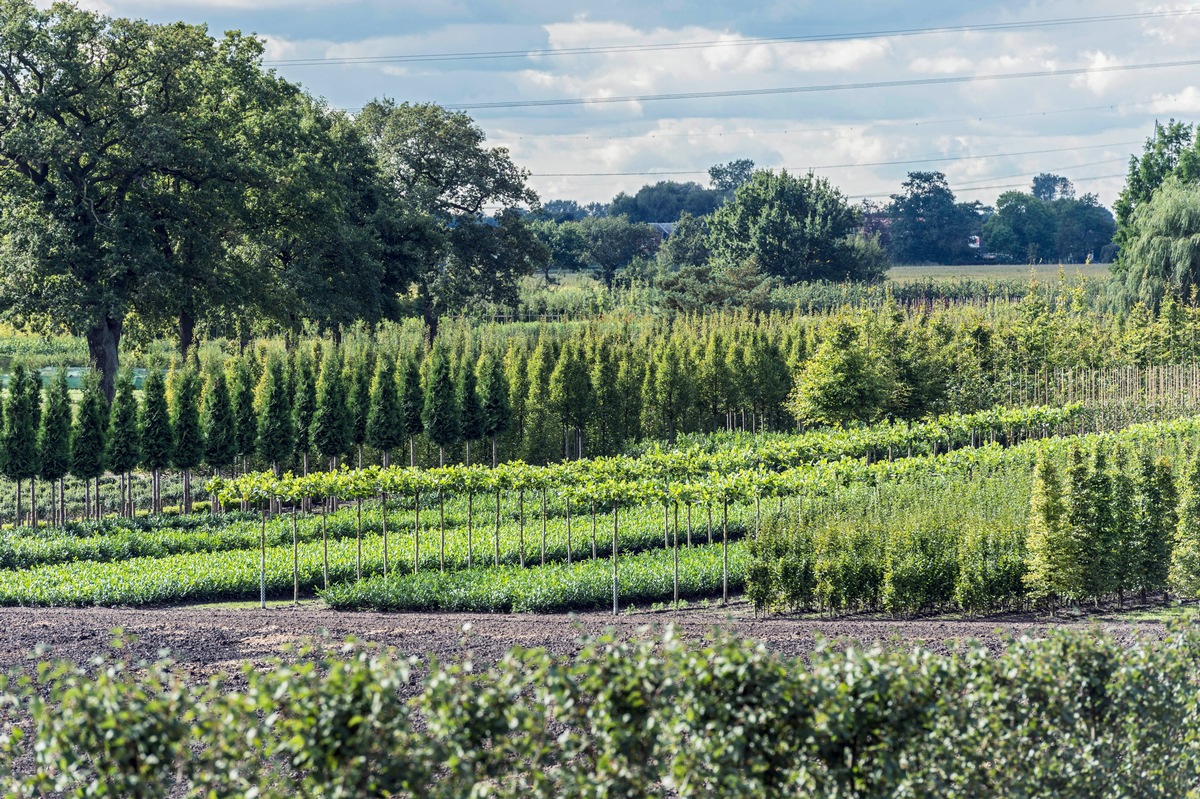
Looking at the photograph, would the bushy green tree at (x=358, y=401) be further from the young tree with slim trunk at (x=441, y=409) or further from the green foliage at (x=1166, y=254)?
the green foliage at (x=1166, y=254)

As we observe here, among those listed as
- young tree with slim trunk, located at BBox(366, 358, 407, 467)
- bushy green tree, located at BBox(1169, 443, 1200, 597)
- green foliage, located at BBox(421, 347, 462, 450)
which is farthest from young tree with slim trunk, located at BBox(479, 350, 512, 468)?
bushy green tree, located at BBox(1169, 443, 1200, 597)

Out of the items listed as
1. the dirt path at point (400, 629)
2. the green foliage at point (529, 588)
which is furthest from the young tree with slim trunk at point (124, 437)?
the green foliage at point (529, 588)

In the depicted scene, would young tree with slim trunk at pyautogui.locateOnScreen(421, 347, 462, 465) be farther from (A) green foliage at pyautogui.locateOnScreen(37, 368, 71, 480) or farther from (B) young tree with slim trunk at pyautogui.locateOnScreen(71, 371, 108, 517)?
Result: (A) green foliage at pyautogui.locateOnScreen(37, 368, 71, 480)

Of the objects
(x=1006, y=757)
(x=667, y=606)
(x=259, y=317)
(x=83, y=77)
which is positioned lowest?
(x=667, y=606)

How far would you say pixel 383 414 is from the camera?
92.4 ft

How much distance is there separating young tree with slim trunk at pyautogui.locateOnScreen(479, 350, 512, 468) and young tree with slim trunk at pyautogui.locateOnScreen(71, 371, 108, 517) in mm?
8930

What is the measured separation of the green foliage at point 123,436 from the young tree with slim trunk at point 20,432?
1467mm

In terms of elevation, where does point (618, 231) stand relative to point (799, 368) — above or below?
above

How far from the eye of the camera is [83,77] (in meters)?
30.8

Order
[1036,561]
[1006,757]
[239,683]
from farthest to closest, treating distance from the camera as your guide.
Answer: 1. [1036,561]
2. [239,683]
3. [1006,757]

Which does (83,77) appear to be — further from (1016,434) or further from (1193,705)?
(1193,705)

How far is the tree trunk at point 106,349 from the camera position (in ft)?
104

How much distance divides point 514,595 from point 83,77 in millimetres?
22038

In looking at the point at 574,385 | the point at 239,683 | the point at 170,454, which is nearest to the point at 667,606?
the point at 239,683
